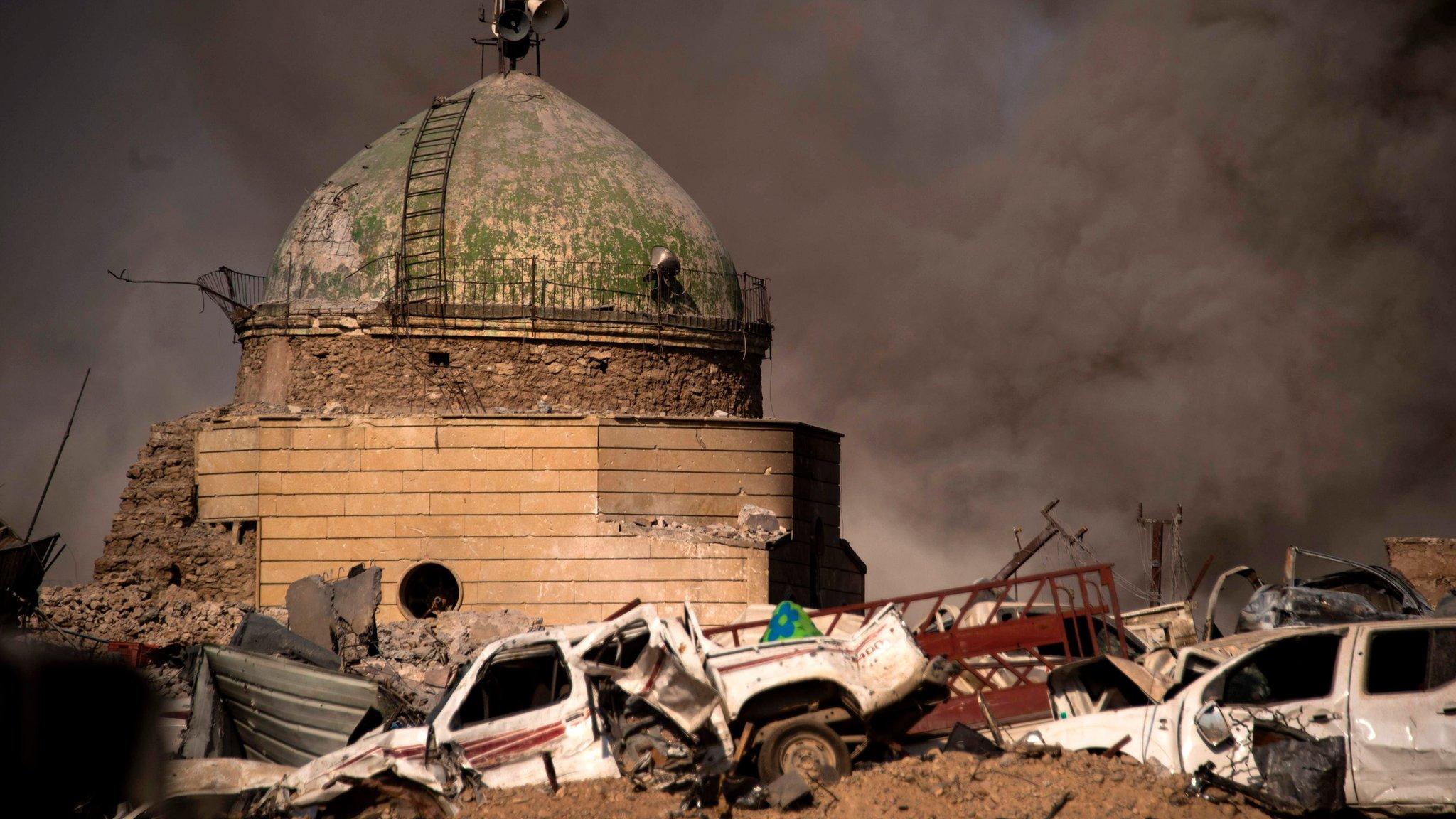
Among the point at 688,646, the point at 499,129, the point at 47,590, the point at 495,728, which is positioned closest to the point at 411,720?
the point at 495,728

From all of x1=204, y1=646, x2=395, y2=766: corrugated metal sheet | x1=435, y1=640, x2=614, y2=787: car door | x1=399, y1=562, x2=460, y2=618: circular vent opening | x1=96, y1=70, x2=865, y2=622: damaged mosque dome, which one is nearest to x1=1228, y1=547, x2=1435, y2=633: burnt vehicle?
x1=435, y1=640, x2=614, y2=787: car door

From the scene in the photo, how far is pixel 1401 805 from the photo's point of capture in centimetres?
796

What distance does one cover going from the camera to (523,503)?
17188mm

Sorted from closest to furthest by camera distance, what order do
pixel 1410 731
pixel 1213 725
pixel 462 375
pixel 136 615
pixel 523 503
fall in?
1. pixel 1410 731
2. pixel 1213 725
3. pixel 136 615
4. pixel 523 503
5. pixel 462 375

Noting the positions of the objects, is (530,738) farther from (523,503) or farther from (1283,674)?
(523,503)

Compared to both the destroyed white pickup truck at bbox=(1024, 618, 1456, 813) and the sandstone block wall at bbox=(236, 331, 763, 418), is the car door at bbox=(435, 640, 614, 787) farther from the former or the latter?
the sandstone block wall at bbox=(236, 331, 763, 418)

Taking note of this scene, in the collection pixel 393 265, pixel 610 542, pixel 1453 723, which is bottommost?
pixel 1453 723

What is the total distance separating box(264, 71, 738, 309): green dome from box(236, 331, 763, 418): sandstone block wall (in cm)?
76

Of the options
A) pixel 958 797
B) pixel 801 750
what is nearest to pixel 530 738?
pixel 801 750

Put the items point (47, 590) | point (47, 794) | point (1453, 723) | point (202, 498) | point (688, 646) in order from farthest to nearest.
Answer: point (202, 498), point (47, 590), point (688, 646), point (1453, 723), point (47, 794)

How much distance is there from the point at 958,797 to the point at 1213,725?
1.79 m

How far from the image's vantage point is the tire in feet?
29.3

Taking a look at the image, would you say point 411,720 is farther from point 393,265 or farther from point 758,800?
point 393,265

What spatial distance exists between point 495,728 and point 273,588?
955 cm
